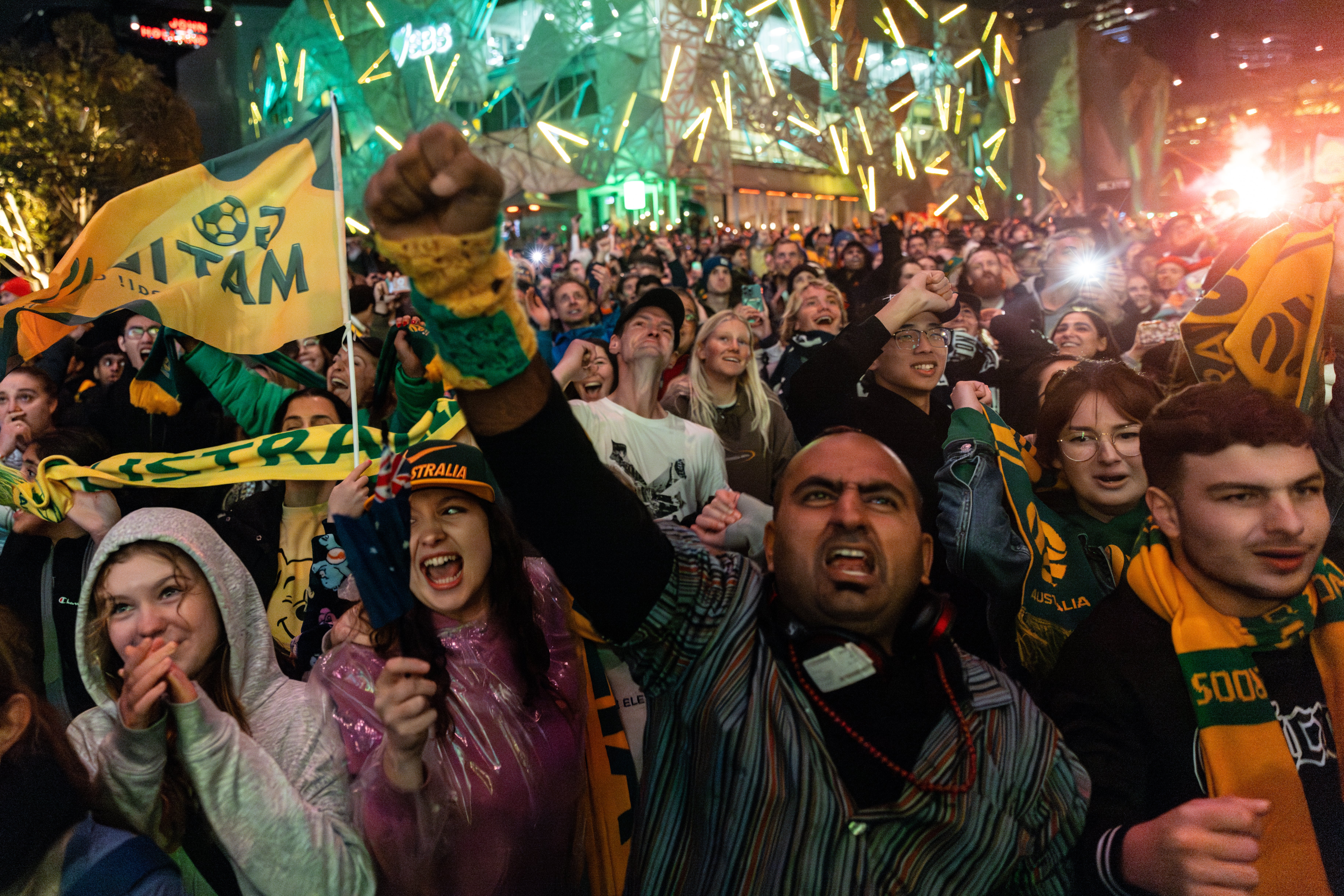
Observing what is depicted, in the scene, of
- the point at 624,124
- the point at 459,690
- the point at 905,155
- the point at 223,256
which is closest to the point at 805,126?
the point at 905,155

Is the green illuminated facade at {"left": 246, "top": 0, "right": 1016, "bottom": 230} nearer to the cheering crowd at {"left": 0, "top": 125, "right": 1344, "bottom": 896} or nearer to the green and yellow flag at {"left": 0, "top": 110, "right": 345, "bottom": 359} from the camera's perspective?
the green and yellow flag at {"left": 0, "top": 110, "right": 345, "bottom": 359}

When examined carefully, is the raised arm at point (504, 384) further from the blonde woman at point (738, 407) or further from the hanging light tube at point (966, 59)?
the hanging light tube at point (966, 59)

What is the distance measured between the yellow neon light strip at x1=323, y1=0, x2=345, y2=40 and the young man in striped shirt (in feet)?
102

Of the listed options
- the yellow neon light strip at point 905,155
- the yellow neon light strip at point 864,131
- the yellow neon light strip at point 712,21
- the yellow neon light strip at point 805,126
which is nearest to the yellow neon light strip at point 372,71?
the yellow neon light strip at point 712,21

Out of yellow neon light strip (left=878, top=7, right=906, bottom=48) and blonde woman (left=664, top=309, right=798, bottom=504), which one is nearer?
blonde woman (left=664, top=309, right=798, bottom=504)

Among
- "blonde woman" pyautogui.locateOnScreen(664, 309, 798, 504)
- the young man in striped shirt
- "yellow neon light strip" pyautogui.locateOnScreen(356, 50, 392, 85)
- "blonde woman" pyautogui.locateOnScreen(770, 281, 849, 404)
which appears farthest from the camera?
"yellow neon light strip" pyautogui.locateOnScreen(356, 50, 392, 85)

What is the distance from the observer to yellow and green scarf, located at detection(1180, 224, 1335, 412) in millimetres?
2396

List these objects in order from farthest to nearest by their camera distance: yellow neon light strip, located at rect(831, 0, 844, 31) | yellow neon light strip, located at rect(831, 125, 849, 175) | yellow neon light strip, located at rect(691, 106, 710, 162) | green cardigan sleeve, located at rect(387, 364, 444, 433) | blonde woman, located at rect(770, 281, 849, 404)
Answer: yellow neon light strip, located at rect(831, 125, 849, 175)
yellow neon light strip, located at rect(831, 0, 844, 31)
yellow neon light strip, located at rect(691, 106, 710, 162)
blonde woman, located at rect(770, 281, 849, 404)
green cardigan sleeve, located at rect(387, 364, 444, 433)

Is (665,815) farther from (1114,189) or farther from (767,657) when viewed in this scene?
(1114,189)

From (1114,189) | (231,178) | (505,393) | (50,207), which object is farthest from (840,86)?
(505,393)

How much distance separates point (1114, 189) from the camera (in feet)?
80.0

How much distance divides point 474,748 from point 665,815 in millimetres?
815

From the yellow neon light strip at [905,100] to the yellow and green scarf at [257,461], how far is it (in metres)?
30.2

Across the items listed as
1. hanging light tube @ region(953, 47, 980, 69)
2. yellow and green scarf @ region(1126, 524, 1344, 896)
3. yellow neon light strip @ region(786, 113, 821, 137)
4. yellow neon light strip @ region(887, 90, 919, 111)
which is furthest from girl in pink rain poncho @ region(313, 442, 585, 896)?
hanging light tube @ region(953, 47, 980, 69)
